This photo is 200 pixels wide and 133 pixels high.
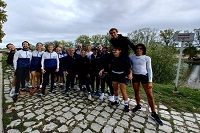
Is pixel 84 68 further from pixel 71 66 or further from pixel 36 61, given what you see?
pixel 36 61

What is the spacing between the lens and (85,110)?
4125mm

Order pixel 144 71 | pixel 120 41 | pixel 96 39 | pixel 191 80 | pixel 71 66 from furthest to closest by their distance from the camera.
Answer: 1. pixel 96 39
2. pixel 191 80
3. pixel 71 66
4. pixel 120 41
5. pixel 144 71

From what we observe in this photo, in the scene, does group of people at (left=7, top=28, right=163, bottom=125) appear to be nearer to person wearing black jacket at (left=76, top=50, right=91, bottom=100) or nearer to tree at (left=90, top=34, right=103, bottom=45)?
person wearing black jacket at (left=76, top=50, right=91, bottom=100)

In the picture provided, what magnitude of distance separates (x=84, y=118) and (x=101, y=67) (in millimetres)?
1990

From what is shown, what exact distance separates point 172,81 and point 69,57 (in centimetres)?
1311

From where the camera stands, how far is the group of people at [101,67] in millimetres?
3842

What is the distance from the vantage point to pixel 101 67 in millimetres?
5020

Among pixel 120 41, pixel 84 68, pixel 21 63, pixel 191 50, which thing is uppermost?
pixel 191 50

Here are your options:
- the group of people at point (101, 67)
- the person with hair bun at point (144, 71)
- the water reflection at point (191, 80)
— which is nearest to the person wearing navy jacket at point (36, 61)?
the group of people at point (101, 67)

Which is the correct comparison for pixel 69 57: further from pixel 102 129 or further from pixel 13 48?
pixel 102 129

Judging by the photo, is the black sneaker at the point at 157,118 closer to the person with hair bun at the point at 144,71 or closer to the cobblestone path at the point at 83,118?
the person with hair bun at the point at 144,71

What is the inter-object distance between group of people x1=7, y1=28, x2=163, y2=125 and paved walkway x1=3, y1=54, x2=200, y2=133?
0.31m

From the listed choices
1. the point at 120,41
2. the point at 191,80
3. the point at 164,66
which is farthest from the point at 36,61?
the point at 191,80

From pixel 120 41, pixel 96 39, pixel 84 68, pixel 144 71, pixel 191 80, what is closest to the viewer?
pixel 144 71
